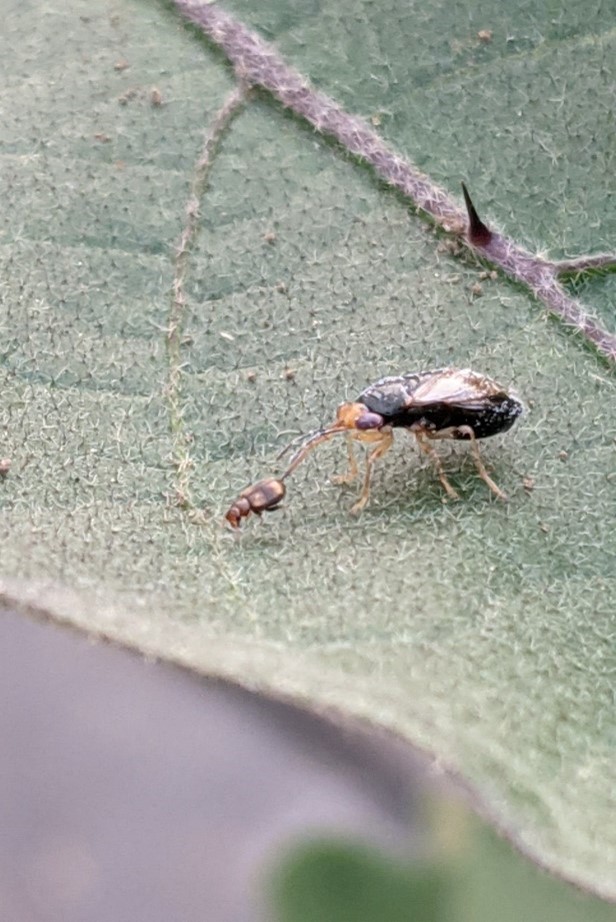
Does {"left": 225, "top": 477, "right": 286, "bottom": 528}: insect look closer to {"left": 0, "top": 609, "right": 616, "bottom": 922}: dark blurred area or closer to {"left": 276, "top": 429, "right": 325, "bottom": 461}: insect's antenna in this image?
{"left": 276, "top": 429, "right": 325, "bottom": 461}: insect's antenna

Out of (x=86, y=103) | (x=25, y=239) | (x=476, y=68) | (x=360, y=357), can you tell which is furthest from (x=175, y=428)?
(x=476, y=68)

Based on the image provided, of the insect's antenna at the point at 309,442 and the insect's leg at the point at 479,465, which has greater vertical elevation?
the insect's leg at the point at 479,465

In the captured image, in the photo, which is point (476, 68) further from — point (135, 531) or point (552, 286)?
point (135, 531)

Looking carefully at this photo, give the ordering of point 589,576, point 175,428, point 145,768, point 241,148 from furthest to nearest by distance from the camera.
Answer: point 145,768, point 241,148, point 175,428, point 589,576

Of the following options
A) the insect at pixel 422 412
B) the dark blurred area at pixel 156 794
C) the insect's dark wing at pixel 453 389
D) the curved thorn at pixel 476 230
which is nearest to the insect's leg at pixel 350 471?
the insect at pixel 422 412

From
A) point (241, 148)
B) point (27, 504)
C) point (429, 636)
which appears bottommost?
point (27, 504)

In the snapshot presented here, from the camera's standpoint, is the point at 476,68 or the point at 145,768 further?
the point at 145,768

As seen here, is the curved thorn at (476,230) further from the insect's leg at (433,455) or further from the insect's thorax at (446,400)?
the insect's leg at (433,455)
